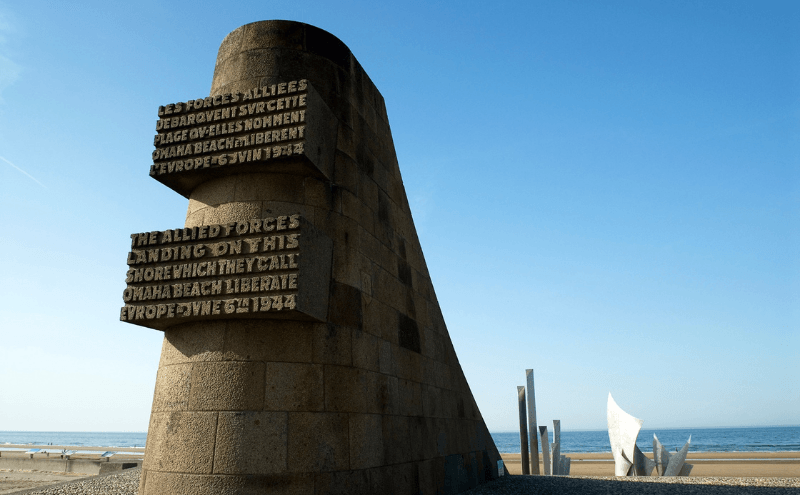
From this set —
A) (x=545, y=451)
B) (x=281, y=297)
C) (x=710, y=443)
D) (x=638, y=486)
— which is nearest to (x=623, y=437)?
(x=545, y=451)

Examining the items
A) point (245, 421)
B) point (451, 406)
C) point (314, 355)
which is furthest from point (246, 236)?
point (451, 406)

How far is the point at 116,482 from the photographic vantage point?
9688mm

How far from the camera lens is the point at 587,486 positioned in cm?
928

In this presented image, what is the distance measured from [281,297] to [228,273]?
27.8 inches

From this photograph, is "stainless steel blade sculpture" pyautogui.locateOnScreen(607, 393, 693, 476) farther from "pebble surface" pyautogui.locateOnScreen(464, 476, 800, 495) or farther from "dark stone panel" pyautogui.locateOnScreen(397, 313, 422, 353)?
"dark stone panel" pyautogui.locateOnScreen(397, 313, 422, 353)

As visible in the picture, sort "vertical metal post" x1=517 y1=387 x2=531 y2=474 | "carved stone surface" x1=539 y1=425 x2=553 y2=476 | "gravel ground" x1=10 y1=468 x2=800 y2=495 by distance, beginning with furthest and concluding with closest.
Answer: "carved stone surface" x1=539 y1=425 x2=553 y2=476 < "vertical metal post" x1=517 y1=387 x2=531 y2=474 < "gravel ground" x1=10 y1=468 x2=800 y2=495

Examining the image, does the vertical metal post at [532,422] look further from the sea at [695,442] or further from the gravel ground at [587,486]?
the sea at [695,442]

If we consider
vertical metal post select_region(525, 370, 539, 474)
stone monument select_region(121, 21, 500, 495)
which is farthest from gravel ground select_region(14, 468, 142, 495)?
vertical metal post select_region(525, 370, 539, 474)

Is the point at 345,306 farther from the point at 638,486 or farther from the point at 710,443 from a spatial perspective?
the point at 710,443

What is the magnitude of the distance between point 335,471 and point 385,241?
10.8ft

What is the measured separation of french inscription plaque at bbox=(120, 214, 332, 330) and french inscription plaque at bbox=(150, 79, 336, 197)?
33.0 inches

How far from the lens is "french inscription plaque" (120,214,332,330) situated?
5250 mm

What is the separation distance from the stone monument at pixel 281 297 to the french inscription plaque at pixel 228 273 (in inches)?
0.6

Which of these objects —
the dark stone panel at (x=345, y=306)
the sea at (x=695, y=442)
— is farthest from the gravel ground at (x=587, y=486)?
the sea at (x=695, y=442)
